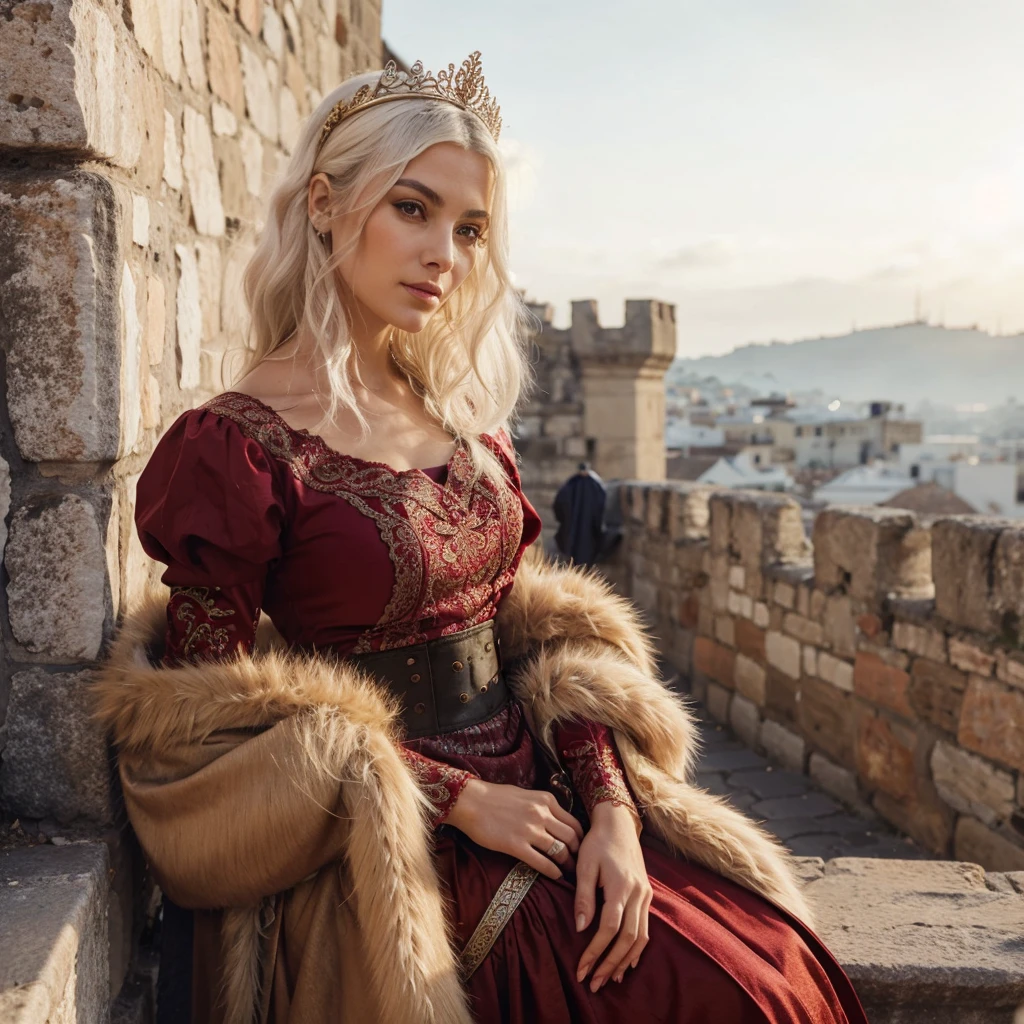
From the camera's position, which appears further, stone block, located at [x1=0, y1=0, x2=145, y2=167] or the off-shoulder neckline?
the off-shoulder neckline

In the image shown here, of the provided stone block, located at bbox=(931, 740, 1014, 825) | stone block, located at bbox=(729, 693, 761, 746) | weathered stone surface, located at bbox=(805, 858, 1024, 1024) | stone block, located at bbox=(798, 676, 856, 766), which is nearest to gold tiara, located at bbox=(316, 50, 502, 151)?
weathered stone surface, located at bbox=(805, 858, 1024, 1024)

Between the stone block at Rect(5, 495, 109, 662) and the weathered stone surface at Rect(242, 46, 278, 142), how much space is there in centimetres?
166

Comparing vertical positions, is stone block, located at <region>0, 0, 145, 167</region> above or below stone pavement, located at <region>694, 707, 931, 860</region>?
above

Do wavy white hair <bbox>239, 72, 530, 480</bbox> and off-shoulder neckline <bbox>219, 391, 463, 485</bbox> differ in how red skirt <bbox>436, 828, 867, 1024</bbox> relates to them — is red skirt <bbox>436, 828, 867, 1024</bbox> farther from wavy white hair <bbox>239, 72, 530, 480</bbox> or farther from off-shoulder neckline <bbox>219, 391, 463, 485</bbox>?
wavy white hair <bbox>239, 72, 530, 480</bbox>

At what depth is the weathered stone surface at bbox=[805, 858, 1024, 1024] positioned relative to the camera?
2.00 meters

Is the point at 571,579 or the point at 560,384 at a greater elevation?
the point at 560,384

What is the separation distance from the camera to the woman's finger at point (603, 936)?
1.45 meters

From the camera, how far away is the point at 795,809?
458 cm

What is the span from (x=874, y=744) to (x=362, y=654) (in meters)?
3.40

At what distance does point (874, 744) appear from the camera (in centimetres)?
442

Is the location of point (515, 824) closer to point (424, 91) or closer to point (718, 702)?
point (424, 91)

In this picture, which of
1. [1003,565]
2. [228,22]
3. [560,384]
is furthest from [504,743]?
[560,384]

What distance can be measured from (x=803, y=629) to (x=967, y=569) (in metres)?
1.48

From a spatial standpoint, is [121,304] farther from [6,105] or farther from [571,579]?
[571,579]
